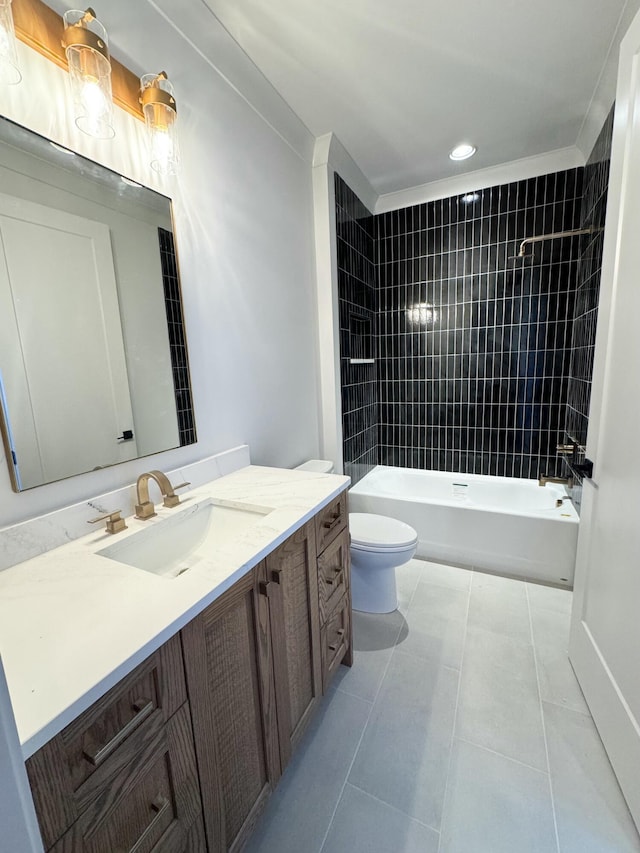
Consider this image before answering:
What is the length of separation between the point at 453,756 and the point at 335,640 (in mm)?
519

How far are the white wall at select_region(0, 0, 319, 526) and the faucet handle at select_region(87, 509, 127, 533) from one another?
0.31 feet

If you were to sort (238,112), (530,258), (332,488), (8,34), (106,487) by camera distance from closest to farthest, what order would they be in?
(8,34) → (106,487) → (332,488) → (238,112) → (530,258)

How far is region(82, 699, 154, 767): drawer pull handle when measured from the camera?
576mm

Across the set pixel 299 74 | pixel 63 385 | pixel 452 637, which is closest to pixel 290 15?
pixel 299 74

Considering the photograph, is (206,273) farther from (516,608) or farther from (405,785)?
(516,608)

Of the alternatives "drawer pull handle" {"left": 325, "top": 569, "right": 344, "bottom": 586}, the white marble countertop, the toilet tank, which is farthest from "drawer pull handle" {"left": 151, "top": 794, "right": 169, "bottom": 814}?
the toilet tank

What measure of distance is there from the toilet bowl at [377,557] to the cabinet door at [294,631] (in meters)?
0.60

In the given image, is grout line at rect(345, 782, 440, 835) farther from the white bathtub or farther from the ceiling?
the ceiling

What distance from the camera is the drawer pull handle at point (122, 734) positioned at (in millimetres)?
576

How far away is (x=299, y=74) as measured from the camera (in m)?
1.71

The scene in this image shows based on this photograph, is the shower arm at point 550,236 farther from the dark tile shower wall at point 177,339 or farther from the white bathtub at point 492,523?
the dark tile shower wall at point 177,339

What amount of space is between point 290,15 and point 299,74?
0.29 metres

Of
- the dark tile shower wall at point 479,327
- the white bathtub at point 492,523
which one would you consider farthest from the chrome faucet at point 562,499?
the dark tile shower wall at point 479,327

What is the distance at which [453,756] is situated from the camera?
48.8 inches
